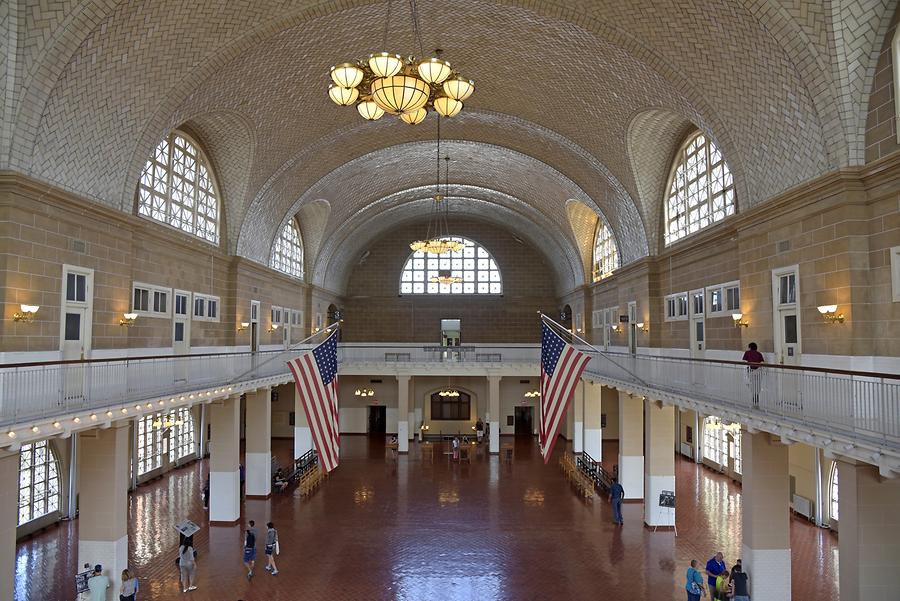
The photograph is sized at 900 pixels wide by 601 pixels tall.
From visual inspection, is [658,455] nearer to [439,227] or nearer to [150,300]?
[150,300]

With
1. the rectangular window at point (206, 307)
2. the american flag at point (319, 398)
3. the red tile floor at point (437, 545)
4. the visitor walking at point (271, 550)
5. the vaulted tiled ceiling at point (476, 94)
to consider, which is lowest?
the red tile floor at point (437, 545)

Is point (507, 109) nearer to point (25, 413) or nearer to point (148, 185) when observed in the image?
point (148, 185)

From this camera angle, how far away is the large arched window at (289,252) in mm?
26734

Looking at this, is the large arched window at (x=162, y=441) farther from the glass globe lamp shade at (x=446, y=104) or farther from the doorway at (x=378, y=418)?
the glass globe lamp shade at (x=446, y=104)

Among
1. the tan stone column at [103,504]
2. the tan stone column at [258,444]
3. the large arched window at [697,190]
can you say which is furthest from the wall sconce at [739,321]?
the tan stone column at [258,444]

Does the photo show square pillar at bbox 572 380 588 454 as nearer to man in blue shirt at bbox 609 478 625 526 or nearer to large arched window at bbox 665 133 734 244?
man in blue shirt at bbox 609 478 625 526

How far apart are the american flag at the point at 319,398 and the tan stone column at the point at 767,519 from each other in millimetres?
8350

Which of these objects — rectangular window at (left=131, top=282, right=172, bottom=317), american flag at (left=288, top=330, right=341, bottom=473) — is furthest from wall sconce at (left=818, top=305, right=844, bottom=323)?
rectangular window at (left=131, top=282, right=172, bottom=317)

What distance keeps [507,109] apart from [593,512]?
526 inches

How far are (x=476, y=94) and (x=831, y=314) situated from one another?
13.2m

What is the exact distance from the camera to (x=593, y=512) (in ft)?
63.9

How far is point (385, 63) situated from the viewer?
8406 millimetres

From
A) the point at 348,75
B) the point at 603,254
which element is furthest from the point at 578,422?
the point at 348,75

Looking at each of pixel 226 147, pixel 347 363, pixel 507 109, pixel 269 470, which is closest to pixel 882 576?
pixel 507 109
